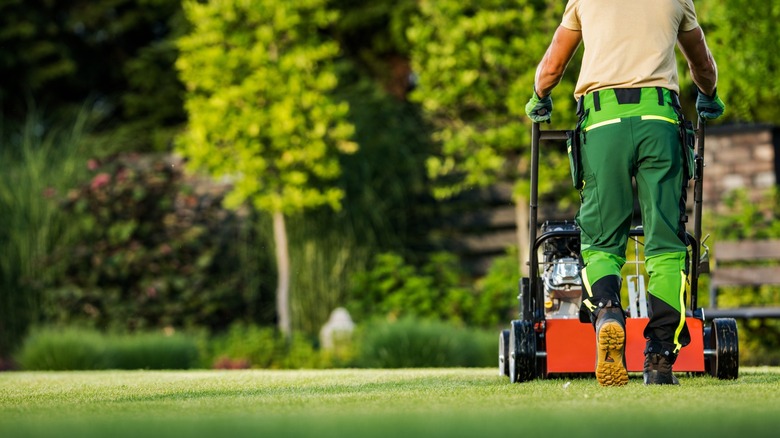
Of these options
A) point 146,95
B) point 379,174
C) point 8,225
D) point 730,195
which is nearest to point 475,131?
point 379,174

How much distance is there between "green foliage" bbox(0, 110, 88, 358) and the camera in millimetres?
11523

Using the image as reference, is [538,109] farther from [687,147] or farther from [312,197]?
[312,197]

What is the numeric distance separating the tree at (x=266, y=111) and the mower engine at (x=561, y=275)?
554 centimetres

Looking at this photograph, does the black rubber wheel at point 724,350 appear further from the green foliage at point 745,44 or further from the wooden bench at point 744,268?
the green foliage at point 745,44

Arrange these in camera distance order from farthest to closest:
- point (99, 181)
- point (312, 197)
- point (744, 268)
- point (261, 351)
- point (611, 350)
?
point (99, 181), point (312, 197), point (261, 351), point (744, 268), point (611, 350)

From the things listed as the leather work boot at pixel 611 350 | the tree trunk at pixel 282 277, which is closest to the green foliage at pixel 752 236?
the tree trunk at pixel 282 277

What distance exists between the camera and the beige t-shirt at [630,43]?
4.80 metres

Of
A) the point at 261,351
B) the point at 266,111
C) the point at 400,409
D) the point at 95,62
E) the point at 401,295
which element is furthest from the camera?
the point at 95,62

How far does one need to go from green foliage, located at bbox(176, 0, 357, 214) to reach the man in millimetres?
6405

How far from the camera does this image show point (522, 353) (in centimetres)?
527

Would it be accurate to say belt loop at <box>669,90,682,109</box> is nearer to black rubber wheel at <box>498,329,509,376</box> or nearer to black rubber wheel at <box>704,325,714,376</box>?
black rubber wheel at <box>704,325,714,376</box>

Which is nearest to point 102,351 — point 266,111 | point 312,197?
point 312,197

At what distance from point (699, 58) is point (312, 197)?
640 centimetres

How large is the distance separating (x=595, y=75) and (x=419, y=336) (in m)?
4.74
